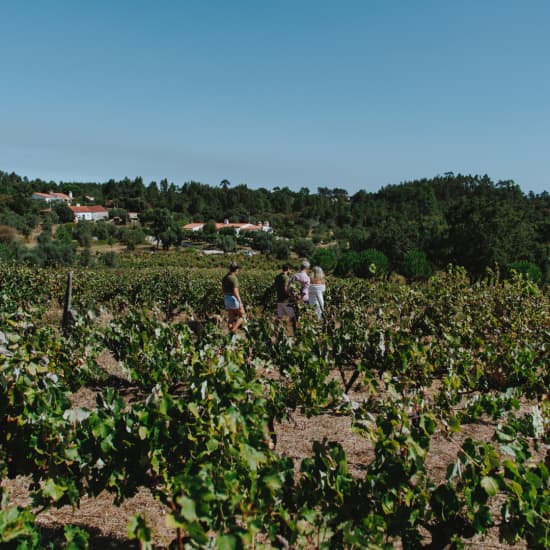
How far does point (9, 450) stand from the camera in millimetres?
2982

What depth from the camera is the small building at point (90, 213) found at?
277 feet

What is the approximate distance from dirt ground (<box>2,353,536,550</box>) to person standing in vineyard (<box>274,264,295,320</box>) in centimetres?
279

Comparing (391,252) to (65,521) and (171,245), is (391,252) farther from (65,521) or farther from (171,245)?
(65,521)

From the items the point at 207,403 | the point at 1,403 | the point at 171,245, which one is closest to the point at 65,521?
the point at 1,403

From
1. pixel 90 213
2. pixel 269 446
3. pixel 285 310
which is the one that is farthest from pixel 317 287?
pixel 90 213

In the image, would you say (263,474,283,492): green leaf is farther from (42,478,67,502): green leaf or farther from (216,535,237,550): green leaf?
(42,478,67,502): green leaf

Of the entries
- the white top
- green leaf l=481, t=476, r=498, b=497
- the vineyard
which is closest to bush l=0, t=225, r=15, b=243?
the white top

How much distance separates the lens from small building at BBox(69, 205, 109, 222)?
3324 inches

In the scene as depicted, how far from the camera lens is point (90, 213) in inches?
3467

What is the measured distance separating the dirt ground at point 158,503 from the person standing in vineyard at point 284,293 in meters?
2.79

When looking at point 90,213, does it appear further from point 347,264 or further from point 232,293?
point 232,293

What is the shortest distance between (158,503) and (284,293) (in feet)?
15.2

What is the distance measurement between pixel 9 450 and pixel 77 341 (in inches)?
92.3

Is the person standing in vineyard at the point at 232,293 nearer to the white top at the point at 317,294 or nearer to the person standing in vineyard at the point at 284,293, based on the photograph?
the person standing in vineyard at the point at 284,293
